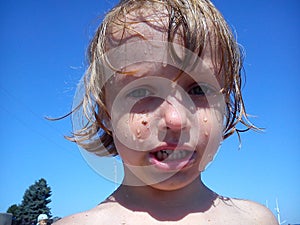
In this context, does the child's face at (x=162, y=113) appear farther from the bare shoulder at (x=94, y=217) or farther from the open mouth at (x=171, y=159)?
the bare shoulder at (x=94, y=217)

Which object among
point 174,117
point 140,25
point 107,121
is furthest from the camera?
point 107,121

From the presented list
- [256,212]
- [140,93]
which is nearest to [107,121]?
[140,93]

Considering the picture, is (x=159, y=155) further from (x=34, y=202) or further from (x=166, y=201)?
(x=34, y=202)

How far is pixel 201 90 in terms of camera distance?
0.80 m

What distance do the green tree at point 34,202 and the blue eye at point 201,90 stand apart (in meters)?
28.2

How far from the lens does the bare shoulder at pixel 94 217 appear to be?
0.82 meters

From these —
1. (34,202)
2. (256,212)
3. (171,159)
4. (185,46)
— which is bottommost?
(256,212)

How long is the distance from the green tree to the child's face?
28.1 m

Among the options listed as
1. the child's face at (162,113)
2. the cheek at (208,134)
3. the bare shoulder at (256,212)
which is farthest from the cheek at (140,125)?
the bare shoulder at (256,212)

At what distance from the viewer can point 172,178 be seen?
0.76 meters

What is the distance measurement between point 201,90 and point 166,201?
27cm

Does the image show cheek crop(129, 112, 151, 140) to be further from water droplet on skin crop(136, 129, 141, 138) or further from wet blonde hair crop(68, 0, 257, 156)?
wet blonde hair crop(68, 0, 257, 156)

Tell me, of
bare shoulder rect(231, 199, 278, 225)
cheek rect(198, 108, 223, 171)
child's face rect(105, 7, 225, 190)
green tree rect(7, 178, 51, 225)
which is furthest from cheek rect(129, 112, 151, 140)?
green tree rect(7, 178, 51, 225)

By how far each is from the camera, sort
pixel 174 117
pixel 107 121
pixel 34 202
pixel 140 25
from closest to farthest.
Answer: pixel 174 117 → pixel 140 25 → pixel 107 121 → pixel 34 202
